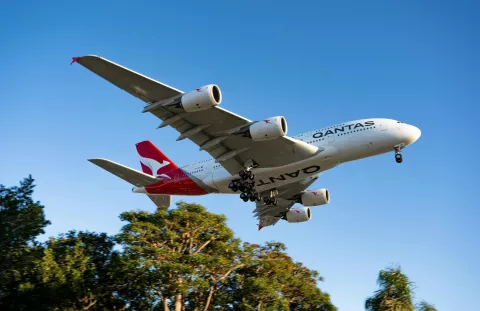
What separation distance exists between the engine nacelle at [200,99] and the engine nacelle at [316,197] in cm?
1314

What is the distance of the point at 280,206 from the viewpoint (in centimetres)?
4097

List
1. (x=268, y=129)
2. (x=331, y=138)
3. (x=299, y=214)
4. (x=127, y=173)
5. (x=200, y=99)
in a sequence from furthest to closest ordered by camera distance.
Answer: (x=299, y=214)
(x=127, y=173)
(x=331, y=138)
(x=268, y=129)
(x=200, y=99)

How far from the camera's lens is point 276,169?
3384 cm

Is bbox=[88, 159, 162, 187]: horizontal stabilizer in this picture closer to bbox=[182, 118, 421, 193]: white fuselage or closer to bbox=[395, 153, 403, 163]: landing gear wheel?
bbox=[182, 118, 421, 193]: white fuselage

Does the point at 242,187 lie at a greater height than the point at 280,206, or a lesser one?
lesser

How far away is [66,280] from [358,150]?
21469 millimetres

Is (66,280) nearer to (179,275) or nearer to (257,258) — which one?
(179,275)

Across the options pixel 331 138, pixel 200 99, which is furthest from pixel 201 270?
→ pixel 200 99

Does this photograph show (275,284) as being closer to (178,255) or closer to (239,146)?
(178,255)

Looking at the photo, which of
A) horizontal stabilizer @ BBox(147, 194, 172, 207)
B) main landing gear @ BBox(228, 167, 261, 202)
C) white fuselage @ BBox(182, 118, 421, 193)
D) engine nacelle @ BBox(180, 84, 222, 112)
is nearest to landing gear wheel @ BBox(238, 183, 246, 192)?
main landing gear @ BBox(228, 167, 261, 202)

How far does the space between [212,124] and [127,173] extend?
7983mm

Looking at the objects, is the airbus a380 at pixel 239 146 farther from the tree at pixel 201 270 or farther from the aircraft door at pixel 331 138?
the tree at pixel 201 270

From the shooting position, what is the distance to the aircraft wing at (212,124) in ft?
90.8

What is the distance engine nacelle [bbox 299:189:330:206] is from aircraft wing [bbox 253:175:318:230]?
496 mm
